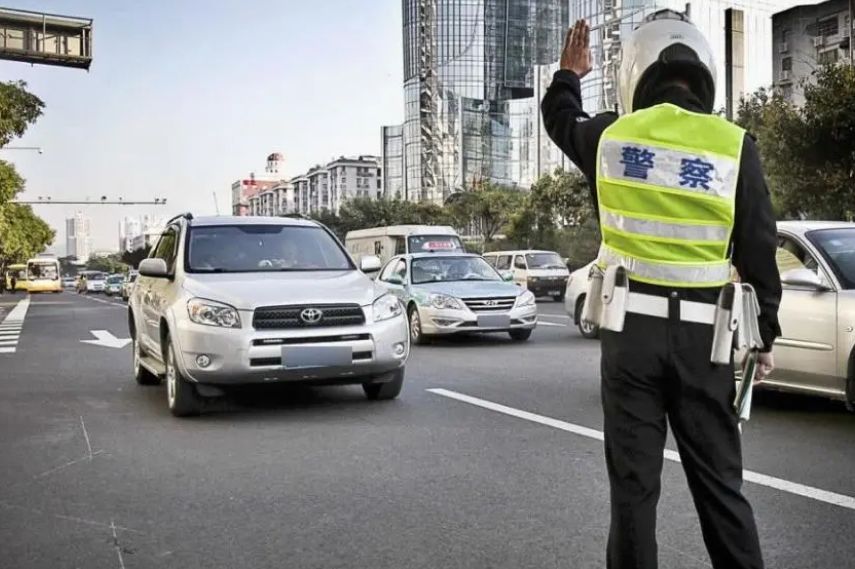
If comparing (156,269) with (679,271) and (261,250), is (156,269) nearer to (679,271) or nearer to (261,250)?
(261,250)

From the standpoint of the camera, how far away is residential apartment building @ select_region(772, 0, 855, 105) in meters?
59.2

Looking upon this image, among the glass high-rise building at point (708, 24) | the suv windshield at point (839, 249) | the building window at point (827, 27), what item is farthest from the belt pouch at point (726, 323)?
the glass high-rise building at point (708, 24)

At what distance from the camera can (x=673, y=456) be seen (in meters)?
5.82

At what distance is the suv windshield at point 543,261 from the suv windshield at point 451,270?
1491cm

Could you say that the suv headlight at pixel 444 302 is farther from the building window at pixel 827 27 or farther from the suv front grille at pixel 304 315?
the building window at pixel 827 27

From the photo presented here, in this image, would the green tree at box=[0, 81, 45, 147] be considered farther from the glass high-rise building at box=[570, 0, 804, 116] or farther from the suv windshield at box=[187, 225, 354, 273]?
the glass high-rise building at box=[570, 0, 804, 116]

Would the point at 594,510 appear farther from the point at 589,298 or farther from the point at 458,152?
the point at 458,152

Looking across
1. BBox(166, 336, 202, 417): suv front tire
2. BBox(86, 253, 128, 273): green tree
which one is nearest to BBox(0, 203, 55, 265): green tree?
Answer: BBox(166, 336, 202, 417): suv front tire

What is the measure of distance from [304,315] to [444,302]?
6.25m

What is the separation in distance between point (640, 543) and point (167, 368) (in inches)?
225

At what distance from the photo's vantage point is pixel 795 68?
63.8 meters

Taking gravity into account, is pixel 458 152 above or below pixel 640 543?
above

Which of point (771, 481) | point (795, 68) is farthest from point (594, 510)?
point (795, 68)

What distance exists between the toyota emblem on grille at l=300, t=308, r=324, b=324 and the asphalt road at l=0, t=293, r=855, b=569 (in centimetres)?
77
